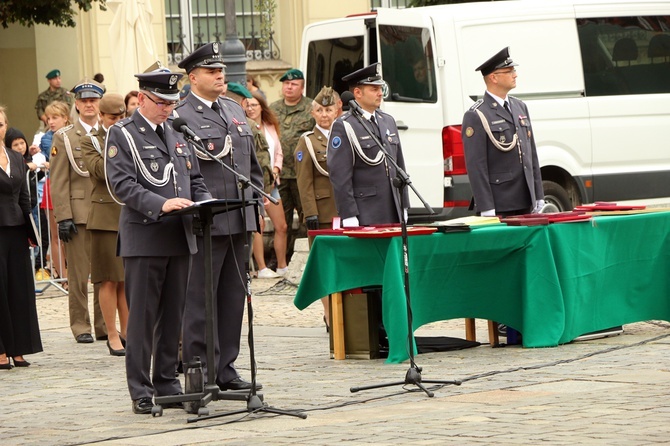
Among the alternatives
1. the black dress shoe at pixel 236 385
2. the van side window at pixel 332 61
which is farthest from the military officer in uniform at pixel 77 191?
the van side window at pixel 332 61

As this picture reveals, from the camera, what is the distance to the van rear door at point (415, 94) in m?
16.1

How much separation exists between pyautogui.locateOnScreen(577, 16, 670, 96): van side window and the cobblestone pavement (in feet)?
17.7

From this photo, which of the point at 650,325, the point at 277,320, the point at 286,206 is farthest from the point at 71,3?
the point at 650,325

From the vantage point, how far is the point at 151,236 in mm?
8797

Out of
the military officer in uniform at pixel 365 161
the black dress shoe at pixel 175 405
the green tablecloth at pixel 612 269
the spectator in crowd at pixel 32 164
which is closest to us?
the black dress shoe at pixel 175 405

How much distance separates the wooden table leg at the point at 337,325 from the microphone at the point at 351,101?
1285 mm

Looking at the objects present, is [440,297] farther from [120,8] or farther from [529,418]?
[120,8]

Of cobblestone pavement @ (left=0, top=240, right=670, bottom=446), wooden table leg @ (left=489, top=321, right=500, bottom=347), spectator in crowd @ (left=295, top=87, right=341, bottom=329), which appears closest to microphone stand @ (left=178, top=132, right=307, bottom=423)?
cobblestone pavement @ (left=0, top=240, right=670, bottom=446)

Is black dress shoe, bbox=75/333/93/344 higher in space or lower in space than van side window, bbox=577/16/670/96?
lower

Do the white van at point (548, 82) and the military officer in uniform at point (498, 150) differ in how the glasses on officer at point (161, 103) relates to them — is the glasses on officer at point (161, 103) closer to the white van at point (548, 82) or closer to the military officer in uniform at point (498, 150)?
the military officer in uniform at point (498, 150)

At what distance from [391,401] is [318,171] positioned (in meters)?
4.27

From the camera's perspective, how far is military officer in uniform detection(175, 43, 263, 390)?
9.32m

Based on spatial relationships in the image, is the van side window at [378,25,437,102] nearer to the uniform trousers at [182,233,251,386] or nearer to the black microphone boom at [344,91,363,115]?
the black microphone boom at [344,91,363,115]

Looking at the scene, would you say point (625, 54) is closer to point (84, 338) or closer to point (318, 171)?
point (318, 171)
